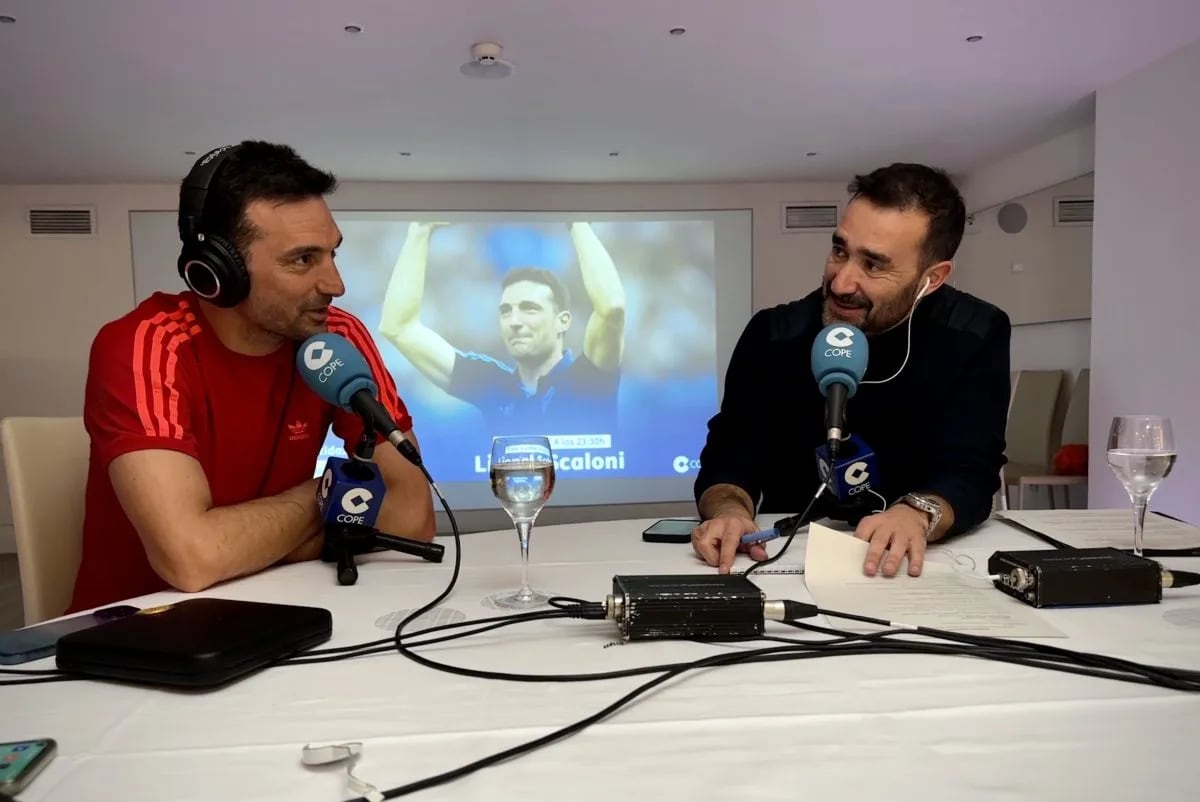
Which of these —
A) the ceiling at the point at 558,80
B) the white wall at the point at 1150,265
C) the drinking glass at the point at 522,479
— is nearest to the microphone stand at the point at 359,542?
the drinking glass at the point at 522,479

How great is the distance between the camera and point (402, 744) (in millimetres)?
556

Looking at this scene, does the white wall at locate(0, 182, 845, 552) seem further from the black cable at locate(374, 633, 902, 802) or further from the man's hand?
the black cable at locate(374, 633, 902, 802)

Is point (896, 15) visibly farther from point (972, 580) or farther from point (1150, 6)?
point (972, 580)

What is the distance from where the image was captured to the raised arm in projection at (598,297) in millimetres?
5340

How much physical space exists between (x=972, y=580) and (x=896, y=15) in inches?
107

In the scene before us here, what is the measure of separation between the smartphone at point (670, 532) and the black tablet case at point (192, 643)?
2.06ft

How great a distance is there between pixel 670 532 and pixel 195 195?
1019mm

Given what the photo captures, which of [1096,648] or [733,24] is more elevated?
[733,24]

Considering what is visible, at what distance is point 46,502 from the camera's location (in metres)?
1.29

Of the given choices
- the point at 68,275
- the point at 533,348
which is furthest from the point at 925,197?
the point at 68,275

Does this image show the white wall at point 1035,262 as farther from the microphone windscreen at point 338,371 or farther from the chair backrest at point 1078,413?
the microphone windscreen at point 338,371

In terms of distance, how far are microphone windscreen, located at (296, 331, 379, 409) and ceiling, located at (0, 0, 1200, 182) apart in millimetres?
2256

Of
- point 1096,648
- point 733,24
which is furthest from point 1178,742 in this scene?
point 733,24

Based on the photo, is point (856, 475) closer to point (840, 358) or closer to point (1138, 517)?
point (840, 358)
